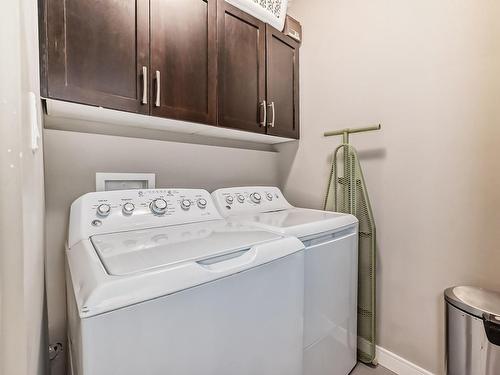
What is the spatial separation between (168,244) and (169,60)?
88 cm

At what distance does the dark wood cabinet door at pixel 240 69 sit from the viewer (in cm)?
142

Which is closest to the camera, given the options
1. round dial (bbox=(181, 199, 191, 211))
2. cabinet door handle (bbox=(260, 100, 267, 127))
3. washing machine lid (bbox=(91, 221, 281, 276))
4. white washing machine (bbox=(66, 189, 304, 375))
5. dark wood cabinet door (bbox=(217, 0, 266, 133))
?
white washing machine (bbox=(66, 189, 304, 375))

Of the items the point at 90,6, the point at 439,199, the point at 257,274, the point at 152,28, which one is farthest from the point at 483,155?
the point at 90,6

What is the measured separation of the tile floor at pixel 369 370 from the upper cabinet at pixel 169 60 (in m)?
1.54

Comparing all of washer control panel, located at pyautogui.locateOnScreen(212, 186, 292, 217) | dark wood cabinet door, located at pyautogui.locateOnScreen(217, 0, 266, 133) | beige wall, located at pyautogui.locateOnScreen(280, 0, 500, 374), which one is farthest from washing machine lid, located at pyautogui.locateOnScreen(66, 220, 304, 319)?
beige wall, located at pyautogui.locateOnScreen(280, 0, 500, 374)

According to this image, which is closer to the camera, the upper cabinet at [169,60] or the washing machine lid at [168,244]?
the washing machine lid at [168,244]

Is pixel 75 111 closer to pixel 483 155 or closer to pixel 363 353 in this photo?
pixel 483 155

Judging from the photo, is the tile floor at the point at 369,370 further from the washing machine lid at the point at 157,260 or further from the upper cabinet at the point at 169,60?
the upper cabinet at the point at 169,60

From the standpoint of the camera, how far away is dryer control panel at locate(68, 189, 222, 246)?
A: 3.32 ft

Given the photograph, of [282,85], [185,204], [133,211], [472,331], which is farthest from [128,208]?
[472,331]

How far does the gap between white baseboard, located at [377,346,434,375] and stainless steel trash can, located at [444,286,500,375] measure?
0.28 metres

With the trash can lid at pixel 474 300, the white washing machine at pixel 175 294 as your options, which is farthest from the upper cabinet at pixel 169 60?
the trash can lid at pixel 474 300

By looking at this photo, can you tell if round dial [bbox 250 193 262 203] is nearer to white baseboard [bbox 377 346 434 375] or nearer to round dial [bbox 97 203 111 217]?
round dial [bbox 97 203 111 217]

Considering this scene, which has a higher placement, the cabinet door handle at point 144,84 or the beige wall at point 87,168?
the cabinet door handle at point 144,84
